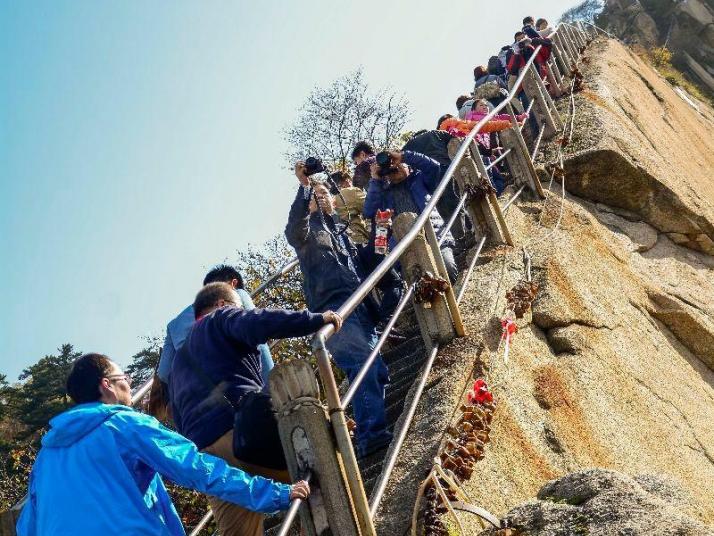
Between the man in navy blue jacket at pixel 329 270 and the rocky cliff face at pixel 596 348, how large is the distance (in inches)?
33.0

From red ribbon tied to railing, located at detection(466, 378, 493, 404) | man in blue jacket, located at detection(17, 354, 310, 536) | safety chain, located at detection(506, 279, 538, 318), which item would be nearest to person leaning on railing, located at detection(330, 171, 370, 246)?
safety chain, located at detection(506, 279, 538, 318)

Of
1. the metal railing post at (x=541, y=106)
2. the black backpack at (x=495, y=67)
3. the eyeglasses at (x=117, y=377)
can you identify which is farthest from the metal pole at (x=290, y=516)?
the black backpack at (x=495, y=67)

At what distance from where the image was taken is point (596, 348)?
18.0ft

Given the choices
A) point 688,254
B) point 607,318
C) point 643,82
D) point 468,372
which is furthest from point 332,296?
point 643,82

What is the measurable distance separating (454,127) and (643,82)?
10.7 meters

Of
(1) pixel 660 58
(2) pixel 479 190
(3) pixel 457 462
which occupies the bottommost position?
(3) pixel 457 462

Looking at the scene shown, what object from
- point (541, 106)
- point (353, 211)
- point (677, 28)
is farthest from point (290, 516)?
point (677, 28)

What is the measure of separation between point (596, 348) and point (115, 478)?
370 cm

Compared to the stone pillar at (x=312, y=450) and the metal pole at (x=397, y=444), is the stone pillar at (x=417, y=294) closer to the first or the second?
the metal pole at (x=397, y=444)

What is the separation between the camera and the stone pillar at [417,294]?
494 cm

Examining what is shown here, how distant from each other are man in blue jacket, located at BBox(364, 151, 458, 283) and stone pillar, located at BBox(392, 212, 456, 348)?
1953mm

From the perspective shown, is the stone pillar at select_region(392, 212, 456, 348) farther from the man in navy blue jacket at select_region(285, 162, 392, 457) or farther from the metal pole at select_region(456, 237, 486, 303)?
the man in navy blue jacket at select_region(285, 162, 392, 457)

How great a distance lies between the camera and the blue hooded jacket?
2752 mm

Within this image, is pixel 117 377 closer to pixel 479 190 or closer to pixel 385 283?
pixel 385 283
